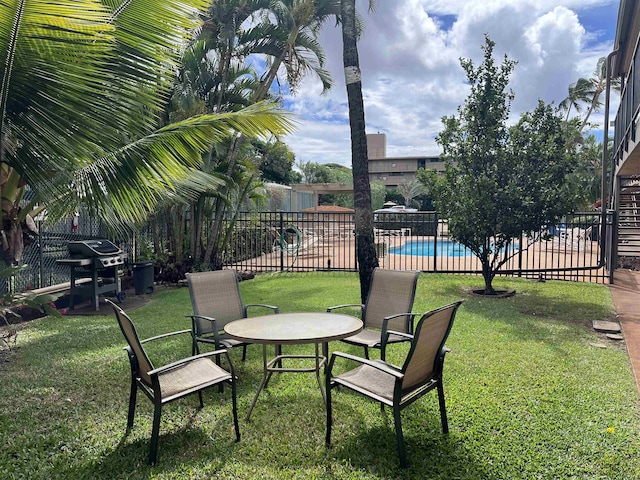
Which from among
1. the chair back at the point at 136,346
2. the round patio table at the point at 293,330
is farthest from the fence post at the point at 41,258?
the chair back at the point at 136,346

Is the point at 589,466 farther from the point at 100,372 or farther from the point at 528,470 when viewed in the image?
the point at 100,372

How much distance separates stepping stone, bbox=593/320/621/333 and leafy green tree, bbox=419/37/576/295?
2251 mm

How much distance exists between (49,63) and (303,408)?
3.31 m

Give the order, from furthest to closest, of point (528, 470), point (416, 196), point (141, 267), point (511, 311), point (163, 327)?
point (416, 196) → point (141, 267) → point (511, 311) → point (163, 327) → point (528, 470)

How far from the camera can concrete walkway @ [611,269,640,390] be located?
201 inches

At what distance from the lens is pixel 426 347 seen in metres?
2.90

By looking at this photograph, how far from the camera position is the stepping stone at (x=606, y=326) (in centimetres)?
594

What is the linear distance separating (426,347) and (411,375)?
0.21 meters

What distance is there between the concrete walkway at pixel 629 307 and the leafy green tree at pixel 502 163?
1867mm

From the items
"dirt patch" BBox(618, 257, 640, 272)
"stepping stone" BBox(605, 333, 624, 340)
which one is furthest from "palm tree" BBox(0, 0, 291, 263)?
"dirt patch" BBox(618, 257, 640, 272)

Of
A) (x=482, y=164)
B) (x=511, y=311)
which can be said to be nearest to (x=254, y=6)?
(x=482, y=164)

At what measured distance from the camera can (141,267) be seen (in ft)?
29.4

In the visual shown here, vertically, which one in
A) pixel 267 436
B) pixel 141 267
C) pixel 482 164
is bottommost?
pixel 267 436

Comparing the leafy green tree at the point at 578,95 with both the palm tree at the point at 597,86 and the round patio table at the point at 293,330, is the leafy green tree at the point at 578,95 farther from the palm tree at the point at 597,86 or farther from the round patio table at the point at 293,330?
the round patio table at the point at 293,330
